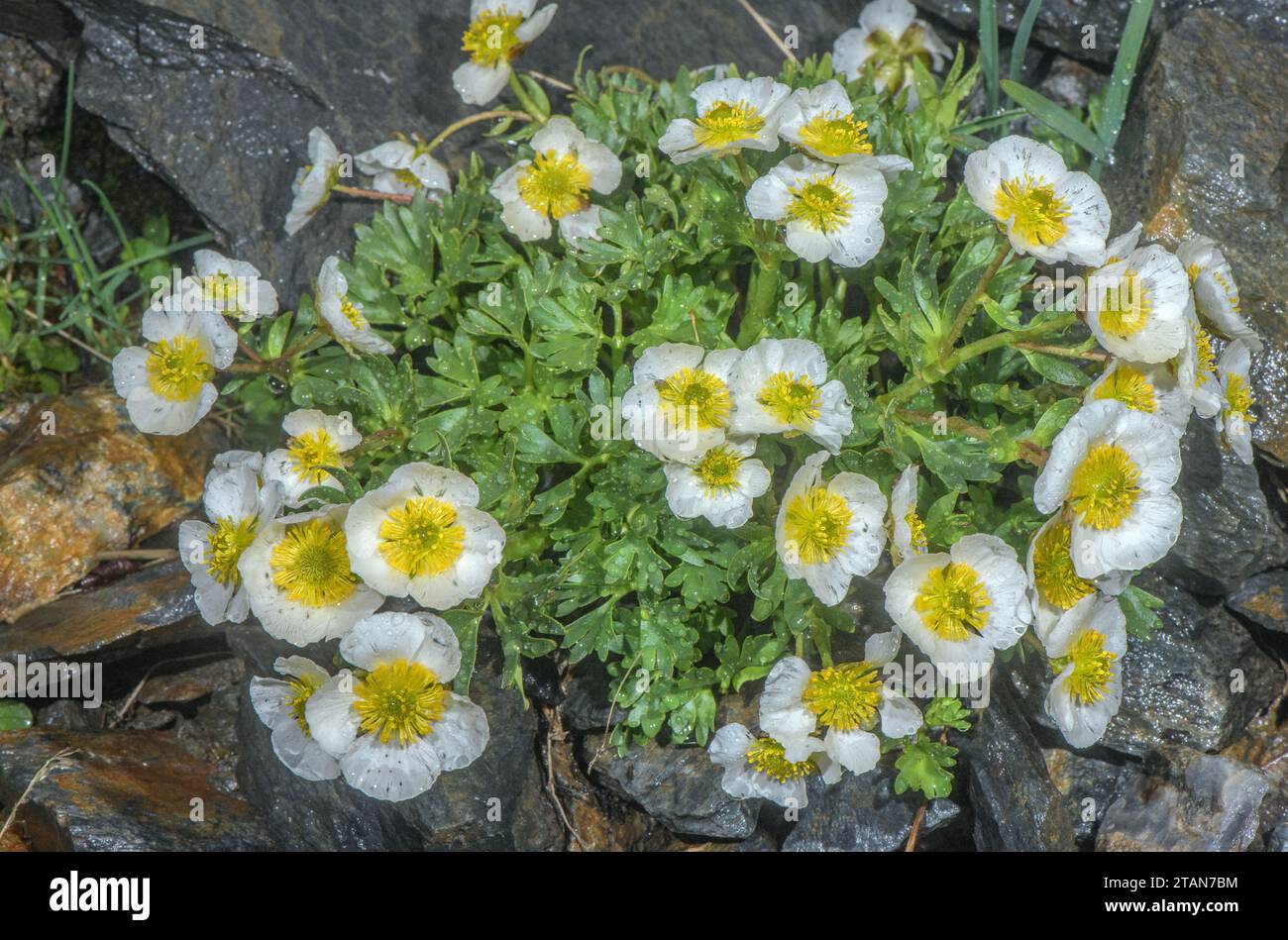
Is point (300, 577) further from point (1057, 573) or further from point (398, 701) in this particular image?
point (1057, 573)

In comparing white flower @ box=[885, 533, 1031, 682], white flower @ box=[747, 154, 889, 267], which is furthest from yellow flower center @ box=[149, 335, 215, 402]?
white flower @ box=[885, 533, 1031, 682]

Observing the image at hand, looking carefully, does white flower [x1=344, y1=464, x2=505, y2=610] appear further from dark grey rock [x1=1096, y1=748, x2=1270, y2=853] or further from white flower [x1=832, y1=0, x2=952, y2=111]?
white flower [x1=832, y1=0, x2=952, y2=111]

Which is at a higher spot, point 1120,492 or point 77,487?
point 1120,492

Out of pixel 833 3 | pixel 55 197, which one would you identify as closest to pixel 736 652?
pixel 833 3

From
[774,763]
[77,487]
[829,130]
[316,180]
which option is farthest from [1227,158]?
[77,487]

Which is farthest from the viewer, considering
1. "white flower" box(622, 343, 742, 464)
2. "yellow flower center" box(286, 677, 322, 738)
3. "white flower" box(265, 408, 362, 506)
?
"white flower" box(265, 408, 362, 506)
